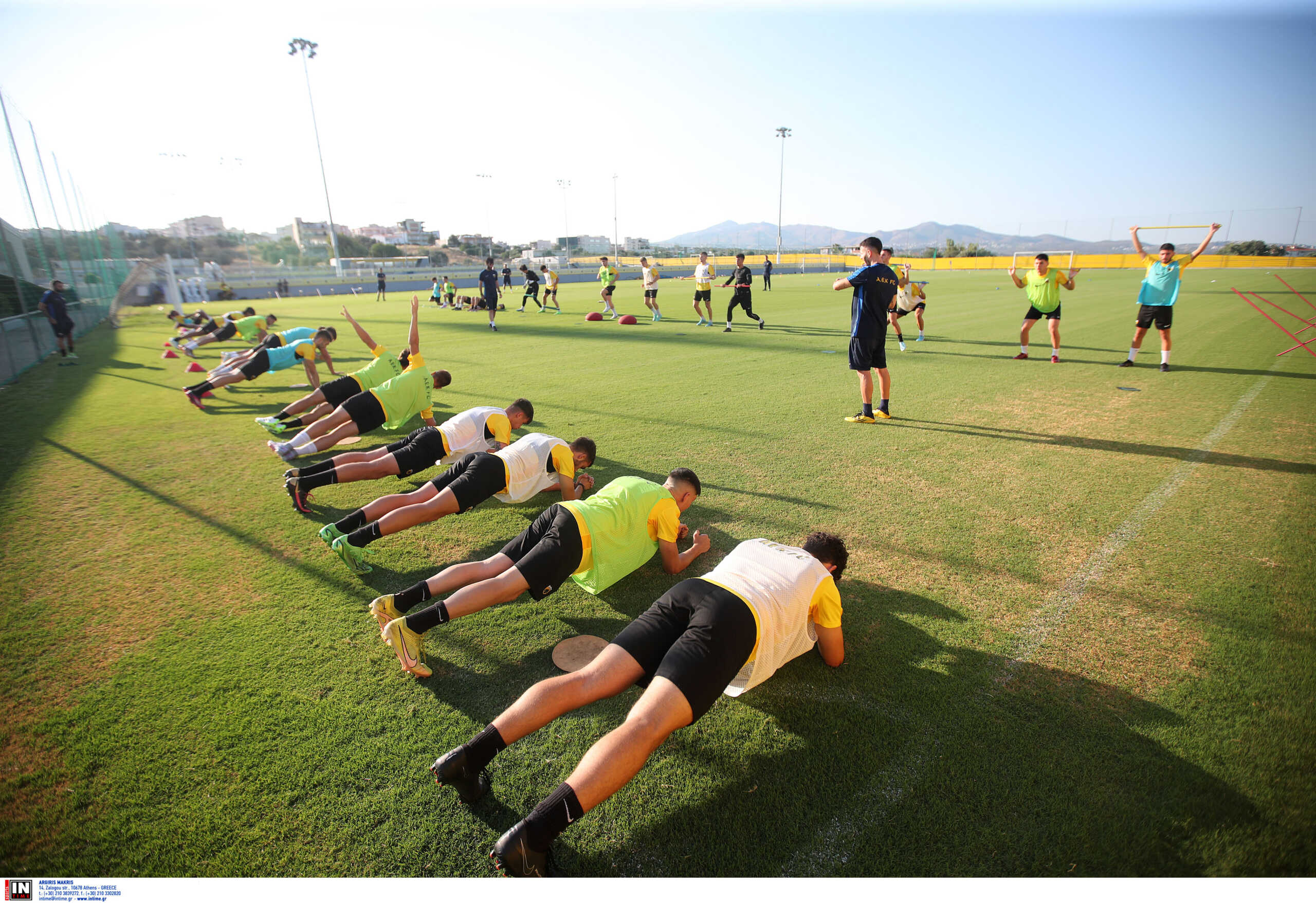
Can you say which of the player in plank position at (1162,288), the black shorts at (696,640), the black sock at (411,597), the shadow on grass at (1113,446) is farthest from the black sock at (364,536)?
the player in plank position at (1162,288)

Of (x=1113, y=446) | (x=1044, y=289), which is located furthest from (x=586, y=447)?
(x=1044, y=289)

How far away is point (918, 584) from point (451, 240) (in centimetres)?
11779

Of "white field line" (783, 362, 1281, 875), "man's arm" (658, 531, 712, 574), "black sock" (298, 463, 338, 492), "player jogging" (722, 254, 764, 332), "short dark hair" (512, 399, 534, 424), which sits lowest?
"white field line" (783, 362, 1281, 875)

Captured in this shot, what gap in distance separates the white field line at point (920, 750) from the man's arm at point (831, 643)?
508mm

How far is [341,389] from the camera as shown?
727 centimetres

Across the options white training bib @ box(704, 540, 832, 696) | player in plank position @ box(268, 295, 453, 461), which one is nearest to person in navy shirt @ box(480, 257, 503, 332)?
player in plank position @ box(268, 295, 453, 461)

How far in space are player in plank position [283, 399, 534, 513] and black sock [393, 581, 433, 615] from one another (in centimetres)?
199

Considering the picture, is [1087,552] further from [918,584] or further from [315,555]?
[315,555]

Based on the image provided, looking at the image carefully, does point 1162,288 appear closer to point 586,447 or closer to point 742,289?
point 742,289

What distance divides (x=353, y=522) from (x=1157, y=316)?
13072 millimetres

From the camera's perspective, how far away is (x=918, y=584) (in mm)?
3912

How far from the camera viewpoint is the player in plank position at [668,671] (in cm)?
207

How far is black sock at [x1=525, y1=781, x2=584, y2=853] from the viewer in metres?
2.01

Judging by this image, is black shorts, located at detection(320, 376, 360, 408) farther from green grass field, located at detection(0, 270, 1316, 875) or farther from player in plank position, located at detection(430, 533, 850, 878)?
player in plank position, located at detection(430, 533, 850, 878)
